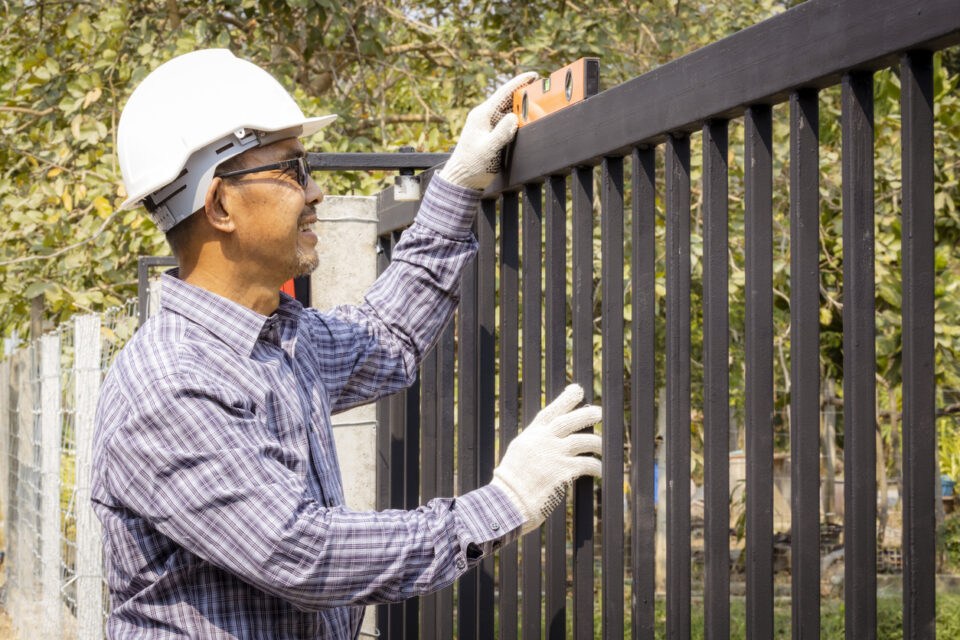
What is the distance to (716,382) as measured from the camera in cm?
173

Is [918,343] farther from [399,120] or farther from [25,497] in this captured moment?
[25,497]

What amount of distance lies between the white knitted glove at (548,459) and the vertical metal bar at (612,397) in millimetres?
36

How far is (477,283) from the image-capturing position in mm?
2740

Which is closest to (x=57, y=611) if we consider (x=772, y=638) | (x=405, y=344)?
(x=405, y=344)

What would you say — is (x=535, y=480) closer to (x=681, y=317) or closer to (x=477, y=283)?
(x=681, y=317)

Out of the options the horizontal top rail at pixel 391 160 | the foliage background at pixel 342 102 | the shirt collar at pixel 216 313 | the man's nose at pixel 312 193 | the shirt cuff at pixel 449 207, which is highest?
the foliage background at pixel 342 102

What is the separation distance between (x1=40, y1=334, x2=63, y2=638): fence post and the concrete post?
8.11 feet

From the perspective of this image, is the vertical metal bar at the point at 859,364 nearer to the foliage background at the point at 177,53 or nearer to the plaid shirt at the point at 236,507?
the plaid shirt at the point at 236,507

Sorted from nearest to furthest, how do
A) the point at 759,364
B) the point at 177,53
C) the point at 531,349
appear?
A: the point at 759,364, the point at 531,349, the point at 177,53

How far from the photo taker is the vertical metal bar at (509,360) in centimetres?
245

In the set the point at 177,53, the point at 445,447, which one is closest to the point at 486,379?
the point at 445,447

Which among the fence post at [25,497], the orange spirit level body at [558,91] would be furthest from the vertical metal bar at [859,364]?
the fence post at [25,497]

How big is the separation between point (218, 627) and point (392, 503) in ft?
4.45

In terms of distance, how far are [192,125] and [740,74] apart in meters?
1.07
